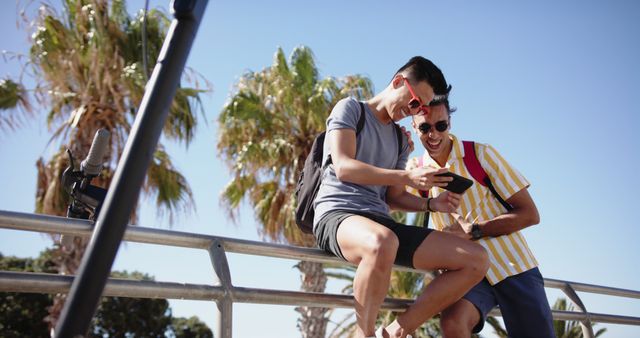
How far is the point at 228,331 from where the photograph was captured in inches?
88.4

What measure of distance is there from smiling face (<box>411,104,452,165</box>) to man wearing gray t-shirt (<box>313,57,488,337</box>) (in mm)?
69

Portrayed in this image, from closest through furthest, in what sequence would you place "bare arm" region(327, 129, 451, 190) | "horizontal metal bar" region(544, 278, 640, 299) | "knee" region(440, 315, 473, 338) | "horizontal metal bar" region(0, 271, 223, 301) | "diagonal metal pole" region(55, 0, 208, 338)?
"diagonal metal pole" region(55, 0, 208, 338) < "horizontal metal bar" region(0, 271, 223, 301) < "bare arm" region(327, 129, 451, 190) < "knee" region(440, 315, 473, 338) < "horizontal metal bar" region(544, 278, 640, 299)

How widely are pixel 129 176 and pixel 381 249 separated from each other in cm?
136

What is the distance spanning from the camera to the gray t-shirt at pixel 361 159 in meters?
2.75

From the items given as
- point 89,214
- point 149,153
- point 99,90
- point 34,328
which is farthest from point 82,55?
point 34,328

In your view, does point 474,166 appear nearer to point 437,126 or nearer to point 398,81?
point 437,126

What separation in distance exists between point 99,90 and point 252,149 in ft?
12.8

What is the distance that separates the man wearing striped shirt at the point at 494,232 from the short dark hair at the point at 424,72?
162 mm

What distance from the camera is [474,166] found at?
3139 millimetres

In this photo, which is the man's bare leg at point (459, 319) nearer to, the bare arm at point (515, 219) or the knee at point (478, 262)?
the knee at point (478, 262)

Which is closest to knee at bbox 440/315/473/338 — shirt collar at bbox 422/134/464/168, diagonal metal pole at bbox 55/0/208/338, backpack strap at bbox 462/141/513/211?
backpack strap at bbox 462/141/513/211

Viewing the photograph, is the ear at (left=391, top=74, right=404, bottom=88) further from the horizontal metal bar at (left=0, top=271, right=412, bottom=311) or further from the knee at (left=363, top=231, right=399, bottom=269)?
the horizontal metal bar at (left=0, top=271, right=412, bottom=311)

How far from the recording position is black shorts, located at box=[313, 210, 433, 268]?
2.60 meters

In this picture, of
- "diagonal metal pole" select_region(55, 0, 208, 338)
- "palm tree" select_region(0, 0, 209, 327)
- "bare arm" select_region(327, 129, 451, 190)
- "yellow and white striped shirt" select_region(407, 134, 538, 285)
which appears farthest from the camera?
"palm tree" select_region(0, 0, 209, 327)
